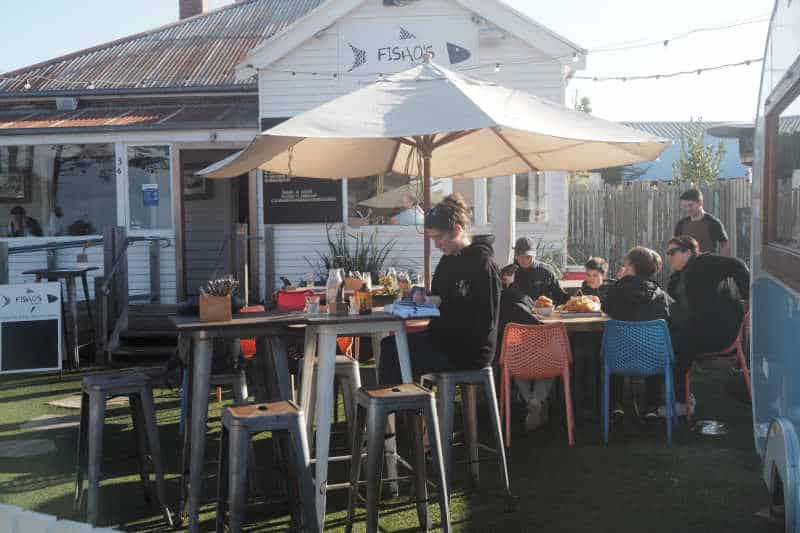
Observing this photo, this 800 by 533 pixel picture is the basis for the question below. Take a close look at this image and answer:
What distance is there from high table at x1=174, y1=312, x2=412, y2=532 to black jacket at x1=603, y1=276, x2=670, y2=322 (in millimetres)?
2186

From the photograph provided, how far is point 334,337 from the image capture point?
185 inches

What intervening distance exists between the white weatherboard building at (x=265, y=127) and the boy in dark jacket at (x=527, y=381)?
5.47 meters

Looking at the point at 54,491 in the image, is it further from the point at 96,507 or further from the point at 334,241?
the point at 334,241

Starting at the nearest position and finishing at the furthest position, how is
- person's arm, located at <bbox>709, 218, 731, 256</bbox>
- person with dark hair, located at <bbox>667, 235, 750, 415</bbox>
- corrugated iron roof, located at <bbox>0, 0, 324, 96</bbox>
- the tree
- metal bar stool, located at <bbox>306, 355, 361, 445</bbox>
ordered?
1. metal bar stool, located at <bbox>306, 355, 361, 445</bbox>
2. person with dark hair, located at <bbox>667, 235, 750, 415</bbox>
3. person's arm, located at <bbox>709, 218, 731, 256</bbox>
4. corrugated iron roof, located at <bbox>0, 0, 324, 96</bbox>
5. the tree

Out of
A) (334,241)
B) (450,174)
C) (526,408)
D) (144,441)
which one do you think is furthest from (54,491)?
(334,241)

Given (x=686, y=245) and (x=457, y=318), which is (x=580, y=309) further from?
(x=457, y=318)

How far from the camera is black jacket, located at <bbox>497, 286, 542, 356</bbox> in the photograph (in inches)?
252

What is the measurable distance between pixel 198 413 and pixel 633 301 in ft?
11.2

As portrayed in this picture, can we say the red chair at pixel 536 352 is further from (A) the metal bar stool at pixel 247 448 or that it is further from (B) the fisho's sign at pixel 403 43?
(B) the fisho's sign at pixel 403 43

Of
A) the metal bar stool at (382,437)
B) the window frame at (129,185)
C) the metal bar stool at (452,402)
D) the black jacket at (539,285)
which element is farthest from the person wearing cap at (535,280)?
the window frame at (129,185)

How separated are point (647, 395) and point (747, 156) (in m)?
1.97

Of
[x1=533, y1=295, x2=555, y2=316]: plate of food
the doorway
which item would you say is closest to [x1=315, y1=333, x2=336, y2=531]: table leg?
[x1=533, y1=295, x2=555, y2=316]: plate of food

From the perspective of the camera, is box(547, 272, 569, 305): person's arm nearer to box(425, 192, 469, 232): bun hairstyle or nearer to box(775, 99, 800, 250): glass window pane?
box(425, 192, 469, 232): bun hairstyle

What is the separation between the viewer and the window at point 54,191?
1292 centimetres
